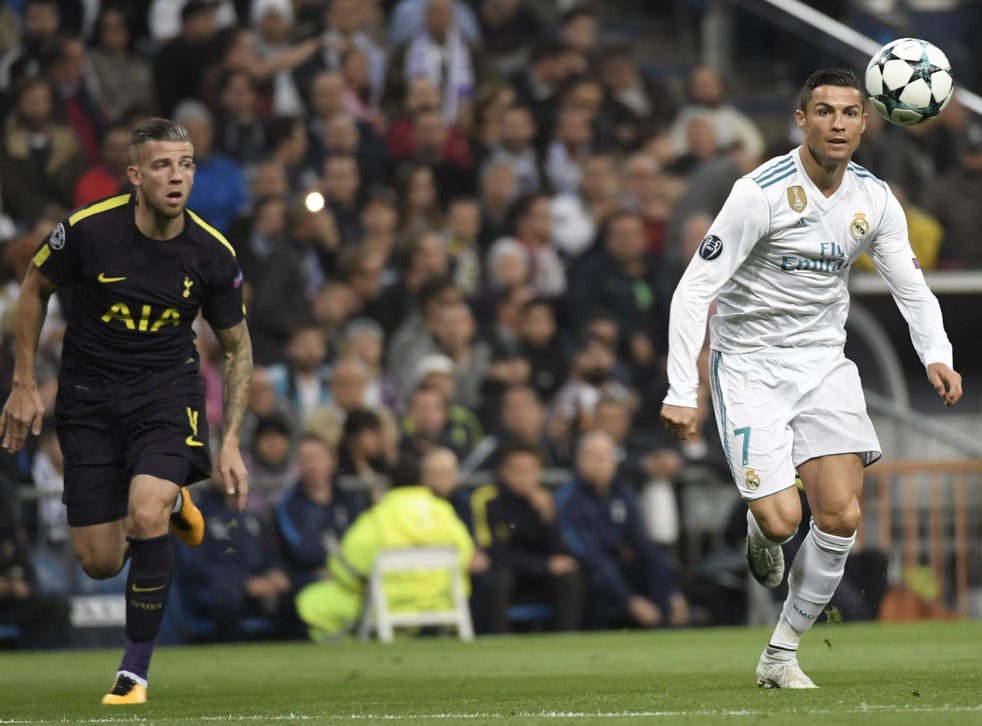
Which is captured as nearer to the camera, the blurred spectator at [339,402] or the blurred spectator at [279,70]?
the blurred spectator at [339,402]

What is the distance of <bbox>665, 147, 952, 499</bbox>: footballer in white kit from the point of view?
27.0 feet

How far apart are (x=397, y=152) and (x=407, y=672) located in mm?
7855

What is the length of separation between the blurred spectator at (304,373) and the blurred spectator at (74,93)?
9.27 feet

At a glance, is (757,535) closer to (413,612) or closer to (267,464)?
(413,612)

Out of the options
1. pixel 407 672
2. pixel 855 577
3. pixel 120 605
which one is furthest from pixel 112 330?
pixel 855 577

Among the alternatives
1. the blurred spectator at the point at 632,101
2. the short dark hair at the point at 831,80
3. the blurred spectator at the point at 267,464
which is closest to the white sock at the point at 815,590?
the short dark hair at the point at 831,80

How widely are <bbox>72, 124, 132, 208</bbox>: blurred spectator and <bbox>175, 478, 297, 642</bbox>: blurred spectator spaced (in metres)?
3.26

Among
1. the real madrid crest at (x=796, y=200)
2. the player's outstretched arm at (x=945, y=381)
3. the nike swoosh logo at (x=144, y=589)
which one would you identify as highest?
the real madrid crest at (x=796, y=200)

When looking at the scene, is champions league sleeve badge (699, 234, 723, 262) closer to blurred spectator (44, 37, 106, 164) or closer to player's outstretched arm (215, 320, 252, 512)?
player's outstretched arm (215, 320, 252, 512)

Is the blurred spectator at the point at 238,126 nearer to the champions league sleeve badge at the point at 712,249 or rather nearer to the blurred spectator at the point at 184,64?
the blurred spectator at the point at 184,64

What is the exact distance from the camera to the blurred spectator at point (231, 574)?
1386 centimetres

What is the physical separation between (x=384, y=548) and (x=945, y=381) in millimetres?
6605

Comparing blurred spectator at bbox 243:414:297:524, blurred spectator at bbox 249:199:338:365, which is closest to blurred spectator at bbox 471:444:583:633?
blurred spectator at bbox 243:414:297:524

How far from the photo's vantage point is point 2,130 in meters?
16.2
